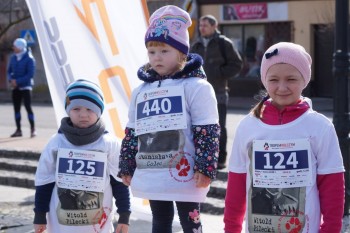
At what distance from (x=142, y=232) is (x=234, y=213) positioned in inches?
117

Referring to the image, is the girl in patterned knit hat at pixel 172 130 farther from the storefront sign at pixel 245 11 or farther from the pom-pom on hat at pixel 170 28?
the storefront sign at pixel 245 11

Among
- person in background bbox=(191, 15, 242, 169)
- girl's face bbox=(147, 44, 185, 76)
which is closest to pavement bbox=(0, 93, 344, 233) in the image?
girl's face bbox=(147, 44, 185, 76)

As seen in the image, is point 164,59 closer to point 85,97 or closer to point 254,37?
point 85,97

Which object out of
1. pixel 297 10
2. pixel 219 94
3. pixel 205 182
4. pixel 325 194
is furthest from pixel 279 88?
pixel 297 10

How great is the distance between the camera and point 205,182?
412 centimetres

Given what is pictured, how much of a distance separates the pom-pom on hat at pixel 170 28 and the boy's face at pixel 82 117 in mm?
590

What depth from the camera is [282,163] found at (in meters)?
3.46

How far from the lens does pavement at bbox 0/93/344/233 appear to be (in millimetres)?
6598

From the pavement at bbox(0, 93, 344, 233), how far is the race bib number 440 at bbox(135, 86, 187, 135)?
0.74m

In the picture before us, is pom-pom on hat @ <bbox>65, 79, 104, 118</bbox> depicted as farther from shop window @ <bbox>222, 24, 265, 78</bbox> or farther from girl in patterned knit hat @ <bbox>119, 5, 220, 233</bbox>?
shop window @ <bbox>222, 24, 265, 78</bbox>

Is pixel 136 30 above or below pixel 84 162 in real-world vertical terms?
above

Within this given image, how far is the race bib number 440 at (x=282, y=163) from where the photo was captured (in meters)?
3.41

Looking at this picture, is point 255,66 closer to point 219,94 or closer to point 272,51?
point 219,94

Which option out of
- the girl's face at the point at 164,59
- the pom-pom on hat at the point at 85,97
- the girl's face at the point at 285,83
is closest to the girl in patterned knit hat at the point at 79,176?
the pom-pom on hat at the point at 85,97
